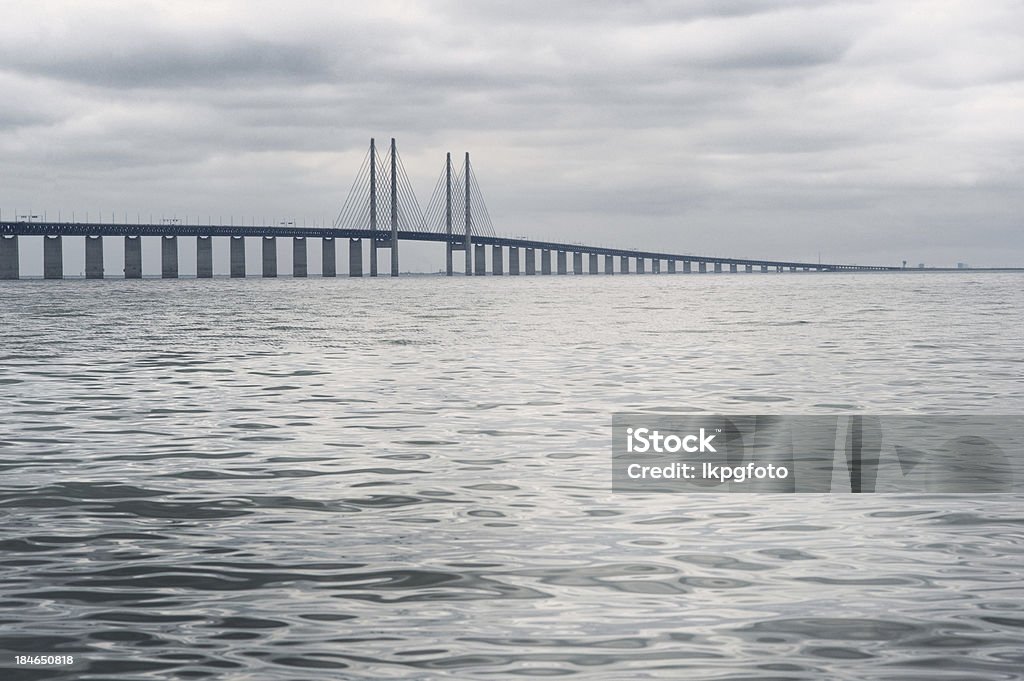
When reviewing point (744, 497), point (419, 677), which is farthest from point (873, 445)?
point (419, 677)

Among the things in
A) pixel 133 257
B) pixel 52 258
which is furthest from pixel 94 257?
pixel 52 258

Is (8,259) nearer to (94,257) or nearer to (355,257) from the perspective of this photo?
(94,257)

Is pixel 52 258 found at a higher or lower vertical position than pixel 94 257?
lower

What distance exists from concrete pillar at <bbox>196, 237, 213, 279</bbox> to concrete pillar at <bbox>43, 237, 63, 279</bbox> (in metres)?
A: 19.4

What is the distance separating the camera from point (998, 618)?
6.25 m

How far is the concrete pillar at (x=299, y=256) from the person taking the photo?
185 metres

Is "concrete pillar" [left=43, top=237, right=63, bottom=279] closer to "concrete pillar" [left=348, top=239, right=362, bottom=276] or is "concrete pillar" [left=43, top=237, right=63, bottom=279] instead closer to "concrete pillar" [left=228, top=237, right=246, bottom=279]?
"concrete pillar" [left=228, top=237, right=246, bottom=279]

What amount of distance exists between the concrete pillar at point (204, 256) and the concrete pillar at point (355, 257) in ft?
68.0

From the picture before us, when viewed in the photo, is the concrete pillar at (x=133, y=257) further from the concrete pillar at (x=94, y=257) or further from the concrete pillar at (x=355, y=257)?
the concrete pillar at (x=355, y=257)

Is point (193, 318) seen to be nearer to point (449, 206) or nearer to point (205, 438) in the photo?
point (205, 438)

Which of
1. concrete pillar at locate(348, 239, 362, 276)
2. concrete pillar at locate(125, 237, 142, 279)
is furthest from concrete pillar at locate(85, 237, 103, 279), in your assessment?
concrete pillar at locate(348, 239, 362, 276)

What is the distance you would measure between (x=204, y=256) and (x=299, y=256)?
14.4 meters

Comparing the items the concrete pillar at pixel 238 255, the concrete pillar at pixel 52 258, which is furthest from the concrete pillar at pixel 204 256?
the concrete pillar at pixel 52 258

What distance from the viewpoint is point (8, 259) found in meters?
171
